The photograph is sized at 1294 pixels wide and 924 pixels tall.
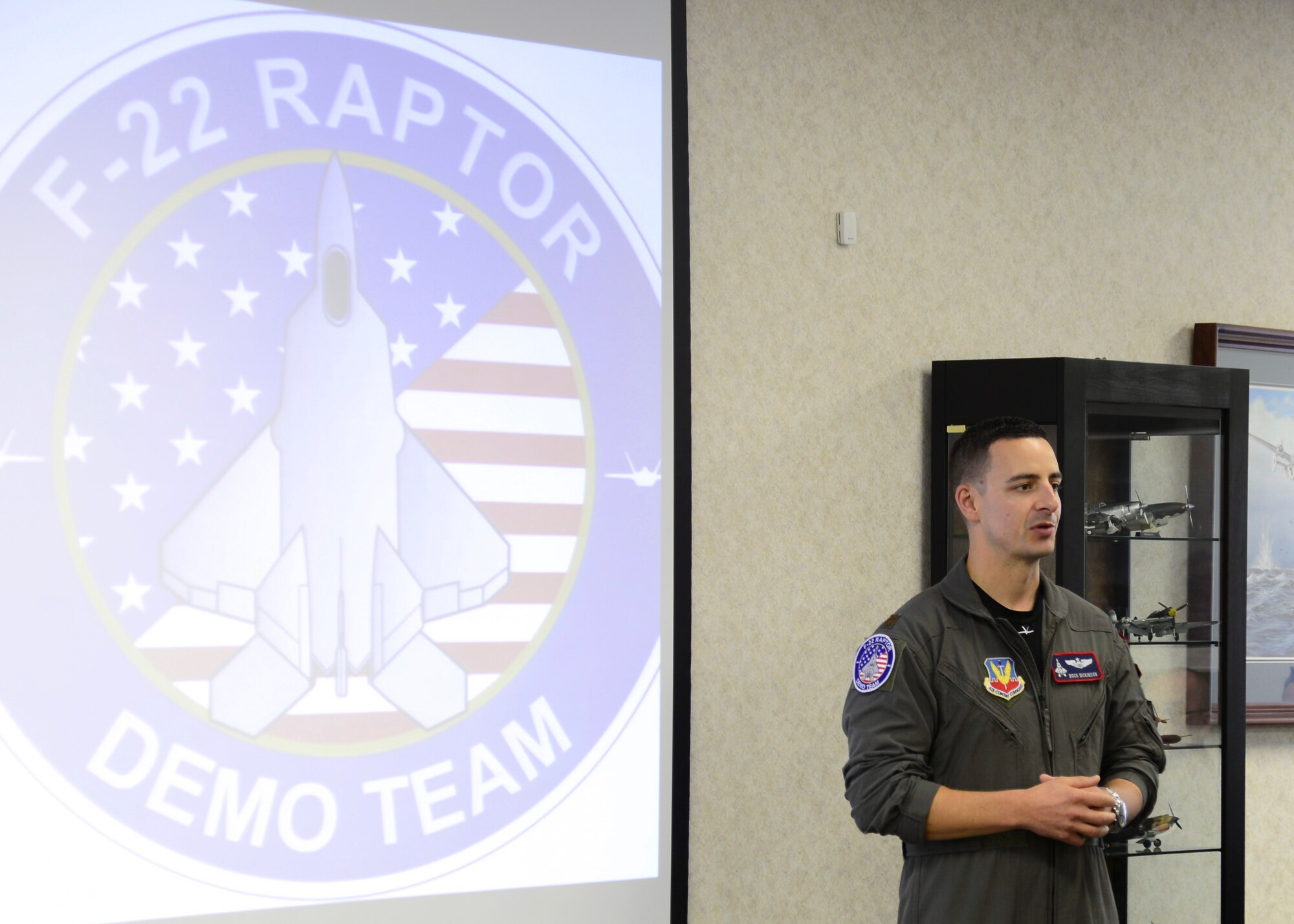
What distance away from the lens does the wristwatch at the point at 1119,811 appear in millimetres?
1891

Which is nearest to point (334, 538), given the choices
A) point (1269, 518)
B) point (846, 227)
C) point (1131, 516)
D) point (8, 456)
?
point (8, 456)

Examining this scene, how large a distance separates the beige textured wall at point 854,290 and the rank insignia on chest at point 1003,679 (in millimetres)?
889

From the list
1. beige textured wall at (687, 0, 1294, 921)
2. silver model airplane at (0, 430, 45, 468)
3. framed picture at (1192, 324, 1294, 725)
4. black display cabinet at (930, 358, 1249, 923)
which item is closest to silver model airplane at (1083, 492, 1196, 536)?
black display cabinet at (930, 358, 1249, 923)

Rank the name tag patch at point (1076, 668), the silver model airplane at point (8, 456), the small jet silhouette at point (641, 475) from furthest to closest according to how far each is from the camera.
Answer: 1. the small jet silhouette at point (641, 475)
2. the silver model airplane at point (8, 456)
3. the name tag patch at point (1076, 668)

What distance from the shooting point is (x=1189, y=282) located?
3402 mm

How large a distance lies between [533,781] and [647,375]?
90 cm

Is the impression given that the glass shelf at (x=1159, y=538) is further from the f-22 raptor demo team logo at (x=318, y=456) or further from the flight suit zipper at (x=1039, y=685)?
the f-22 raptor demo team logo at (x=318, y=456)

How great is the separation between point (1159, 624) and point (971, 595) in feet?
4.17

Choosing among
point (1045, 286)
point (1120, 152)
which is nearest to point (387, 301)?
point (1045, 286)

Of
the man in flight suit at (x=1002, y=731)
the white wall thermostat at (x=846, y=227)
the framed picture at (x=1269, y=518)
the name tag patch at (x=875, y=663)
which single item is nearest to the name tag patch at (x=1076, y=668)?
the man in flight suit at (x=1002, y=731)

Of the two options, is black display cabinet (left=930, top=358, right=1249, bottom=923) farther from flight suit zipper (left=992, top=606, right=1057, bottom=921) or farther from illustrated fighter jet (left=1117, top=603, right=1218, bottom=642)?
flight suit zipper (left=992, top=606, right=1057, bottom=921)

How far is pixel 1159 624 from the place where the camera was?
302 centimetres

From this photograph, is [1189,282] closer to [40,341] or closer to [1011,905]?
[1011,905]

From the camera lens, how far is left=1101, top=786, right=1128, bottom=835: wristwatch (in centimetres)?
189
